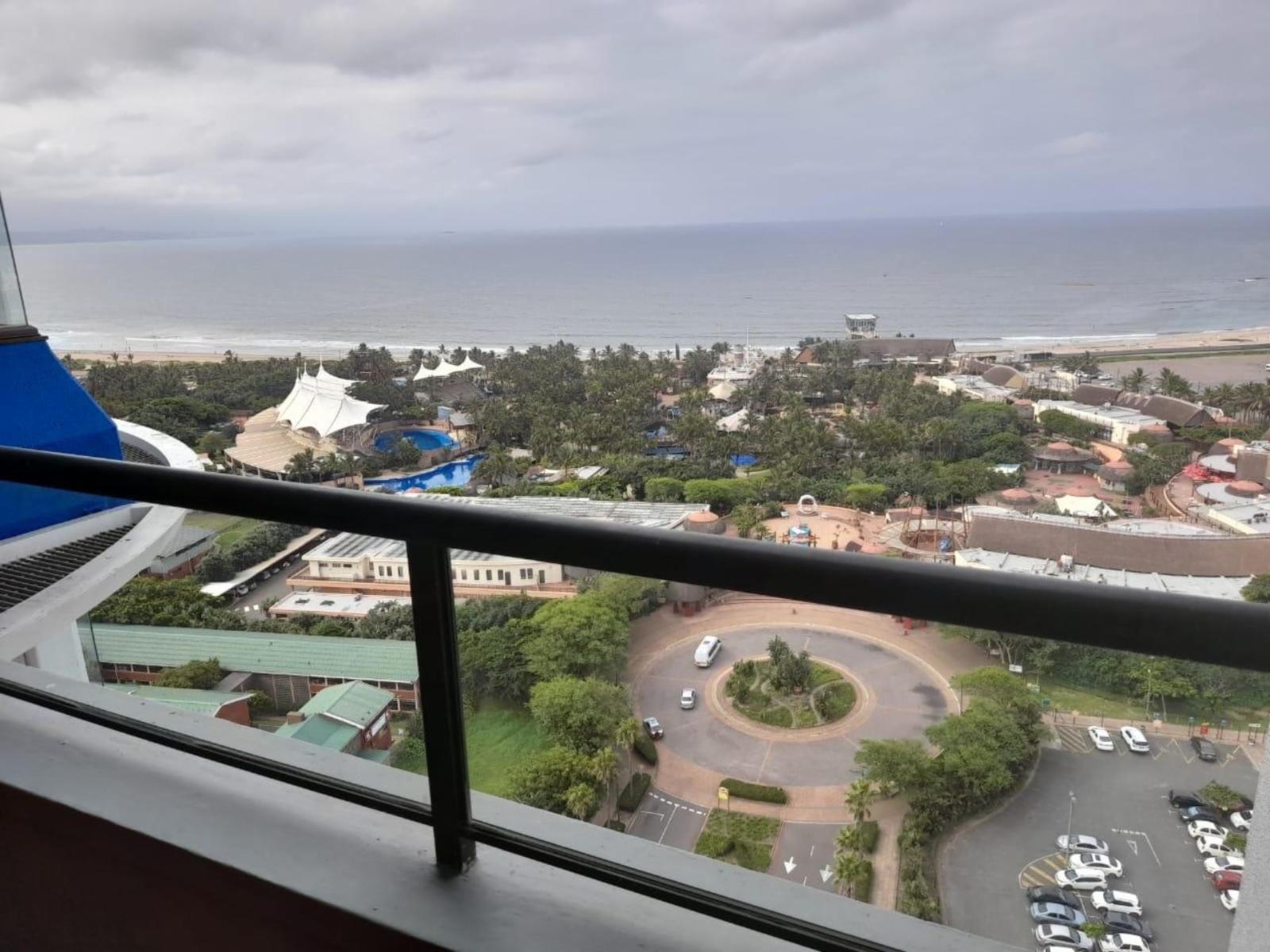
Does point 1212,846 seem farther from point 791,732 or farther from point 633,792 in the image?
point 633,792

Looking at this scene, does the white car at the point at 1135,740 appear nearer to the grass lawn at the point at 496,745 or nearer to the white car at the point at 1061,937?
the white car at the point at 1061,937

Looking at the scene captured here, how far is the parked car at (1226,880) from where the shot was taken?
0.59m

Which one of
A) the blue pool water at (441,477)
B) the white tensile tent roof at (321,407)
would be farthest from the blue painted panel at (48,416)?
the white tensile tent roof at (321,407)

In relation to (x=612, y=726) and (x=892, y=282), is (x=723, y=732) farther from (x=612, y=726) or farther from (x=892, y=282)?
(x=892, y=282)

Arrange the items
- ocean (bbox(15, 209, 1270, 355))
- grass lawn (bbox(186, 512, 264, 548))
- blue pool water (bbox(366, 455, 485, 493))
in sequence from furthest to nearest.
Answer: ocean (bbox(15, 209, 1270, 355))
blue pool water (bbox(366, 455, 485, 493))
grass lawn (bbox(186, 512, 264, 548))

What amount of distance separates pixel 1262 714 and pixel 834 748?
0.36 metres

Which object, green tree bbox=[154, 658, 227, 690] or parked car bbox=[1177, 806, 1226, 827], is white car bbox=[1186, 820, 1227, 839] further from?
green tree bbox=[154, 658, 227, 690]

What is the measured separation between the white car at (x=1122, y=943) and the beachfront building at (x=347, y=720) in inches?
26.4

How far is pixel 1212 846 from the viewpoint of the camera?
62 cm

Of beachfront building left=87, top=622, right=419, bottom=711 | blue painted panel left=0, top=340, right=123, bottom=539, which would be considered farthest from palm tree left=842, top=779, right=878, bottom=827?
blue painted panel left=0, top=340, right=123, bottom=539

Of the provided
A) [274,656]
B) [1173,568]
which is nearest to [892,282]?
[1173,568]

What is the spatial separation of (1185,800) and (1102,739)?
0.07m

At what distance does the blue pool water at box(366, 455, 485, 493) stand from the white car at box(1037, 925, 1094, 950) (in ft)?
18.3

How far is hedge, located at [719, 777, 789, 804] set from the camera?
2.62ft
